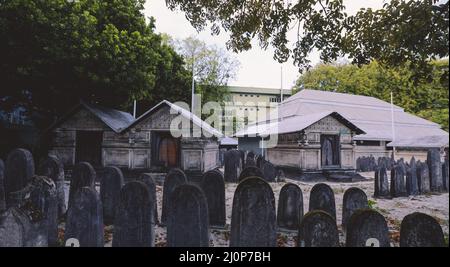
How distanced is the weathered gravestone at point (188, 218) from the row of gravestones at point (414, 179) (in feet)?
27.7

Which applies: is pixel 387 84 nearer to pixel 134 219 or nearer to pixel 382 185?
pixel 382 185

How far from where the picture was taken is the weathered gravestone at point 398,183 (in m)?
9.30

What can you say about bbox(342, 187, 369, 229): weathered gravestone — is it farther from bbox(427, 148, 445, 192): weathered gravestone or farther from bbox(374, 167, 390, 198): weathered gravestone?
bbox(427, 148, 445, 192): weathered gravestone

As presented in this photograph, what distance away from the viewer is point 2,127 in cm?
1295

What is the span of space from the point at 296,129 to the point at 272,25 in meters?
9.90

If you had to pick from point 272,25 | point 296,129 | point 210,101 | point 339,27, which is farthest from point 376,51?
point 210,101

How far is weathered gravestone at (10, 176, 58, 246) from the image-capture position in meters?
3.68

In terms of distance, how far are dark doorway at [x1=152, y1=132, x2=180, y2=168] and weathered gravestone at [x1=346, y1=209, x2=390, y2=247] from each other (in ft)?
38.5

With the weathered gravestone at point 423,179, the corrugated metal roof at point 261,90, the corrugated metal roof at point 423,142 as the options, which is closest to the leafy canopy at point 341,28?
the weathered gravestone at point 423,179

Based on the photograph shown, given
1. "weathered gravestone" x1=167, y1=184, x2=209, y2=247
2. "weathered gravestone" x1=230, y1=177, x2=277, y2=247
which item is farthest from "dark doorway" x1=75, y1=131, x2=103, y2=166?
"weathered gravestone" x1=230, y1=177, x2=277, y2=247

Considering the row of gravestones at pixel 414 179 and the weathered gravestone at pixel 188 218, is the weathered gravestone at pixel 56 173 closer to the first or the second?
the weathered gravestone at pixel 188 218

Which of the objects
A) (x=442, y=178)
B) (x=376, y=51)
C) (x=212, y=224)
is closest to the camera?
(x=376, y=51)
